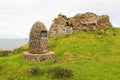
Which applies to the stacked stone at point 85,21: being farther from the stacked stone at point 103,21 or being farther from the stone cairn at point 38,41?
the stone cairn at point 38,41

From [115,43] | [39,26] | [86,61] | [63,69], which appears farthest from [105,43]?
[63,69]

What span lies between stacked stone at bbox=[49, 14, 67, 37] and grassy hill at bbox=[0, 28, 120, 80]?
32.8 ft

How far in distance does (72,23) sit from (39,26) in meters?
24.0

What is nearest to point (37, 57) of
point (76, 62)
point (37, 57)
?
point (37, 57)

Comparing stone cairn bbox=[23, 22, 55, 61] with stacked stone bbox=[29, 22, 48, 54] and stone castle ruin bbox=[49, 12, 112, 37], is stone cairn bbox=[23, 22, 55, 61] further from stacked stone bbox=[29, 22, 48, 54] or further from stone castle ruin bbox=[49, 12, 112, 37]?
stone castle ruin bbox=[49, 12, 112, 37]

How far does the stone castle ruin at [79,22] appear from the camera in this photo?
59156mm

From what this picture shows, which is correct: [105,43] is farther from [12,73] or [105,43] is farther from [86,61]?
[12,73]

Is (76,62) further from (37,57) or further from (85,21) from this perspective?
(85,21)

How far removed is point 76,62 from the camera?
3488 centimetres

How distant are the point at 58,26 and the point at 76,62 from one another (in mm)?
28172

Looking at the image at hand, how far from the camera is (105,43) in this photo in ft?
151

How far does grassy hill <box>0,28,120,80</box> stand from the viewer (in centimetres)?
2964

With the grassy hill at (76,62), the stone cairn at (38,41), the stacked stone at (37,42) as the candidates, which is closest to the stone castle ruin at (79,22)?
the grassy hill at (76,62)

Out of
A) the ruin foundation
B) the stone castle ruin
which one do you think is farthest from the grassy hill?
the stone castle ruin
